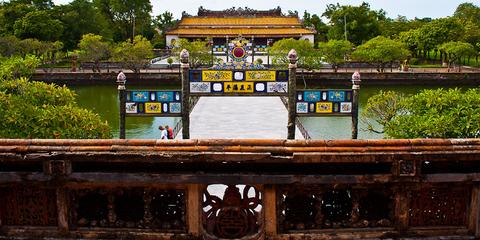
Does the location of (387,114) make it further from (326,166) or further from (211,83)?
(326,166)

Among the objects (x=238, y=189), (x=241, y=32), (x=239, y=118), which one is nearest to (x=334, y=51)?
(x=239, y=118)

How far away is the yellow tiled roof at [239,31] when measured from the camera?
2324 inches

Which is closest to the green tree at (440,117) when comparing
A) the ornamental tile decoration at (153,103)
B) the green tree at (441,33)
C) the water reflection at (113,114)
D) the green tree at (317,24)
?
the ornamental tile decoration at (153,103)

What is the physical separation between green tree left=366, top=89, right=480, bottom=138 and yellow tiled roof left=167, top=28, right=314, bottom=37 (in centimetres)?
4872

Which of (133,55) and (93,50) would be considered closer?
(133,55)

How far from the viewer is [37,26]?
46.3 metres

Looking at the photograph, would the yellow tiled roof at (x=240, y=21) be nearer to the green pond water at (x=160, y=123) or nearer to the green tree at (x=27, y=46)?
the green tree at (x=27, y=46)

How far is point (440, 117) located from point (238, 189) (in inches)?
266

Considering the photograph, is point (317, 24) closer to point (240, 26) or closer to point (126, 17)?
point (240, 26)

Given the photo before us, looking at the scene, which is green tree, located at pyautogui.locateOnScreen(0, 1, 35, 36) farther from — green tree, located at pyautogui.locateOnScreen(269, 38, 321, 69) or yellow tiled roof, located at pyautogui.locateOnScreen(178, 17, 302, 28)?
green tree, located at pyautogui.locateOnScreen(269, 38, 321, 69)

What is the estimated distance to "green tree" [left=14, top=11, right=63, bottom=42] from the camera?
46.4 metres

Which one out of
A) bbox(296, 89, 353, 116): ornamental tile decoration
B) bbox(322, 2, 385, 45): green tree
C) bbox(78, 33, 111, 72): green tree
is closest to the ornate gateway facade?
bbox(322, 2, 385, 45): green tree

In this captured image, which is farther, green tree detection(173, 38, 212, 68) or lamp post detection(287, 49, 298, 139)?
green tree detection(173, 38, 212, 68)

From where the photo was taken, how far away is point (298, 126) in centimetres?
1719
